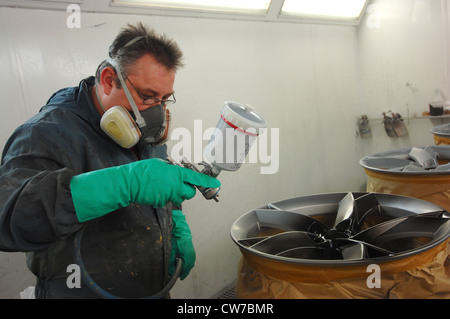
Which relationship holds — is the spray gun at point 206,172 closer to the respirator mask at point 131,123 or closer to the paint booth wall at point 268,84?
the respirator mask at point 131,123

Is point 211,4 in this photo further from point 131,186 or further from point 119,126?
point 131,186

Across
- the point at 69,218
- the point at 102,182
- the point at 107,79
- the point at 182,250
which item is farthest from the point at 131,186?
the point at 182,250

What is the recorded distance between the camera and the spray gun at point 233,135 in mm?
930

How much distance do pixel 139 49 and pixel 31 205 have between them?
65 centimetres

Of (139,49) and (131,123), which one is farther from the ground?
(139,49)

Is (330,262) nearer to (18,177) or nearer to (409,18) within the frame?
(18,177)

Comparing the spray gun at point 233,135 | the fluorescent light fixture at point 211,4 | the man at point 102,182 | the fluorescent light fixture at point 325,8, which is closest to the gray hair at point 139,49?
the man at point 102,182

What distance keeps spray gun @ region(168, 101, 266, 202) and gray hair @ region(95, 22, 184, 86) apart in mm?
370

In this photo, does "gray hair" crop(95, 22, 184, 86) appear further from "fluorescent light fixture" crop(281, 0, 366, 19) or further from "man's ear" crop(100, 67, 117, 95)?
"fluorescent light fixture" crop(281, 0, 366, 19)

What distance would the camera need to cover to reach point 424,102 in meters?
2.78

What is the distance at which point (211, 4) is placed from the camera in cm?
217

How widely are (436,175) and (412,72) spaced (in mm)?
1911

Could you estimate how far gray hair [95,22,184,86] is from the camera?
1.13 meters

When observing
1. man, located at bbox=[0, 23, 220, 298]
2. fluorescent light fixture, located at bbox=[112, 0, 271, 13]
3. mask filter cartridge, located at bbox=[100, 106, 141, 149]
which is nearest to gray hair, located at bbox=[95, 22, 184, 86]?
man, located at bbox=[0, 23, 220, 298]
